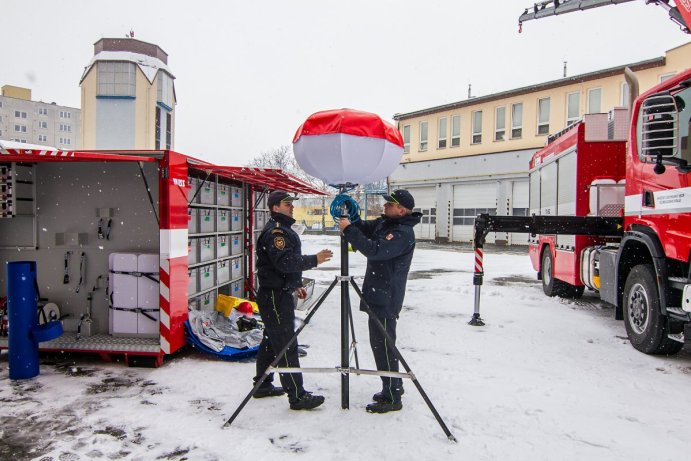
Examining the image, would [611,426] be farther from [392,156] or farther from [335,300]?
[335,300]

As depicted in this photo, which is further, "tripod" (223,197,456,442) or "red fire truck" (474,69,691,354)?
"red fire truck" (474,69,691,354)

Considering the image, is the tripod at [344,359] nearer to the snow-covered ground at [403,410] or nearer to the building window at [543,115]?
the snow-covered ground at [403,410]

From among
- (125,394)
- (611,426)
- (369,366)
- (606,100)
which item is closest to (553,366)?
(611,426)

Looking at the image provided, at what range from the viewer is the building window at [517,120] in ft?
82.8

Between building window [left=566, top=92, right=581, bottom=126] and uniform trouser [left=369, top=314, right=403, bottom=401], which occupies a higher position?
building window [left=566, top=92, right=581, bottom=126]

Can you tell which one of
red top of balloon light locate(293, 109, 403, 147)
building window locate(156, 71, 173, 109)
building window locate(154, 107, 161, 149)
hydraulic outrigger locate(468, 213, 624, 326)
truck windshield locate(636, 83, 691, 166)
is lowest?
hydraulic outrigger locate(468, 213, 624, 326)

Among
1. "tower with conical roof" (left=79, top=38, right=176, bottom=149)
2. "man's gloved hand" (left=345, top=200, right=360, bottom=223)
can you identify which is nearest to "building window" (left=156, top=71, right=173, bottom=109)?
"tower with conical roof" (left=79, top=38, right=176, bottom=149)

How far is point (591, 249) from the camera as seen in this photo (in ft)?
26.1

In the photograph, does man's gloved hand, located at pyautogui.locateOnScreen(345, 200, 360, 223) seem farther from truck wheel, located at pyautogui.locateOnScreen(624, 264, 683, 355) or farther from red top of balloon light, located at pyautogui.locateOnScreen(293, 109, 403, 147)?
truck wheel, located at pyautogui.locateOnScreen(624, 264, 683, 355)

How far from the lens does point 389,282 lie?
4.16 metres

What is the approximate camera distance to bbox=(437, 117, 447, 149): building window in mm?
28984

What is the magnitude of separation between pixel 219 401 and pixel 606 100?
23.4m

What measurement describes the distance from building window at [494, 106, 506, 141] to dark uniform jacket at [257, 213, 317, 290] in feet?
79.1

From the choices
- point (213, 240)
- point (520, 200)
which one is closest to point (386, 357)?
point (213, 240)
